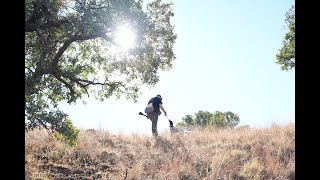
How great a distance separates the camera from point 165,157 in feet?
41.8

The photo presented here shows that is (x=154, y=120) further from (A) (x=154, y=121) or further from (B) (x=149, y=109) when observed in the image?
(B) (x=149, y=109)

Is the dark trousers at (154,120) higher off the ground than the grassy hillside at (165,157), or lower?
higher

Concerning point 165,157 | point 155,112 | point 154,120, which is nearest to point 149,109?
point 155,112

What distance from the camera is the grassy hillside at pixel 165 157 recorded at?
11.1m

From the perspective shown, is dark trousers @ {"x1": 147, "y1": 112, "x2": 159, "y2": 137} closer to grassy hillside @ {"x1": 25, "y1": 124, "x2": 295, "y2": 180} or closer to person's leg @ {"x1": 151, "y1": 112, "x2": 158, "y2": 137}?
person's leg @ {"x1": 151, "y1": 112, "x2": 158, "y2": 137}

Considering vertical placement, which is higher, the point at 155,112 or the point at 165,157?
the point at 155,112

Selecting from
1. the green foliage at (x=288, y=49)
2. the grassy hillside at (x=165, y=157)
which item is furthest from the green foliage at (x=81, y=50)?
the green foliage at (x=288, y=49)

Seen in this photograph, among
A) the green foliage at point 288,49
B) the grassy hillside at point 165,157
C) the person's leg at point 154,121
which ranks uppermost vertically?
the green foliage at point 288,49

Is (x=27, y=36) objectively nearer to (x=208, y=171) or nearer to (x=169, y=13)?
(x=169, y=13)

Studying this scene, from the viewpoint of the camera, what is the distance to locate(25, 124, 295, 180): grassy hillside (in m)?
11.1

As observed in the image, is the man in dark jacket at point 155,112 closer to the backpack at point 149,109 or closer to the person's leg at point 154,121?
the person's leg at point 154,121

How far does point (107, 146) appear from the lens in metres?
14.4
